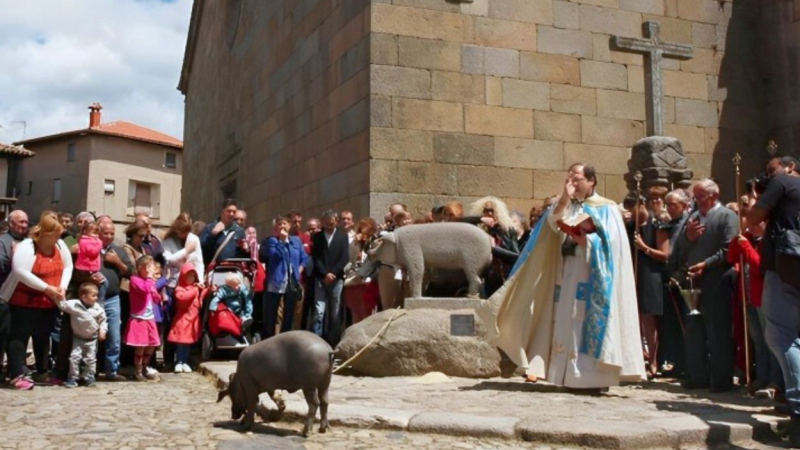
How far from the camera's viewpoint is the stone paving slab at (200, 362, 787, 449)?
14.0 feet

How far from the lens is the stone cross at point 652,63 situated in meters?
10.2

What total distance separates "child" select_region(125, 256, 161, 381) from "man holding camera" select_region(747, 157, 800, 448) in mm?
5234

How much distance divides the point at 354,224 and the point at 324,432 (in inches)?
183

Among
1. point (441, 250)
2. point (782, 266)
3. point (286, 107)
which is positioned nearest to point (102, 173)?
point (286, 107)

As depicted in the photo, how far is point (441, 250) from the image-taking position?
6887mm

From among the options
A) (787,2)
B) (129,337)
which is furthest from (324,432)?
(787,2)

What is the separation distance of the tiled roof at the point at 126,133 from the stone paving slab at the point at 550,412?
35.5m

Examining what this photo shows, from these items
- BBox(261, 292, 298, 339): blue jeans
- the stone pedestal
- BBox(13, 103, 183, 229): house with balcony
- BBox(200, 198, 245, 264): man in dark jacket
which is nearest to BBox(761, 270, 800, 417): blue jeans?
the stone pedestal

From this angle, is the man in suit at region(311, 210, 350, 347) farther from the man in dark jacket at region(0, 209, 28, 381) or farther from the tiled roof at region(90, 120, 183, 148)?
the tiled roof at region(90, 120, 183, 148)

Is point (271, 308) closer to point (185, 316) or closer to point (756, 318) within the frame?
point (185, 316)

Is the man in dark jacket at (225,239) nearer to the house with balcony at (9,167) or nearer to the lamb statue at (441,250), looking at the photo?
the lamb statue at (441,250)

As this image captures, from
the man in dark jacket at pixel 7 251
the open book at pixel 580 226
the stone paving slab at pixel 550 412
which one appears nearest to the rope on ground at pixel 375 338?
the stone paving slab at pixel 550 412

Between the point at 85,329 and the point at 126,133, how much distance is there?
35.3 m

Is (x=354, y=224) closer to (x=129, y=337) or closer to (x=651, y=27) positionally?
(x=129, y=337)
